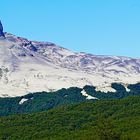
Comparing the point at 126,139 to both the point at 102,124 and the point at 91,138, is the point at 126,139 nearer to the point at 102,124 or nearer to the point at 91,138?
the point at 91,138

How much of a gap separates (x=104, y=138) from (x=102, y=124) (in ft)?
43.3

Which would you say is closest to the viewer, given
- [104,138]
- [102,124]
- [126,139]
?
[104,138]

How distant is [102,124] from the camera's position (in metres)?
159

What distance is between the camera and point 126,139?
622 feet

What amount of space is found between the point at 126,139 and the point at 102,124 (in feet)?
107

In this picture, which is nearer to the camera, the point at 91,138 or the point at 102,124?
the point at 102,124

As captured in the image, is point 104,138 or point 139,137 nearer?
point 104,138

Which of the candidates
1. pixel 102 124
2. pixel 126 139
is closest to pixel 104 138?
pixel 102 124

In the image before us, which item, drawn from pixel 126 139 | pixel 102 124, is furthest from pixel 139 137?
pixel 102 124

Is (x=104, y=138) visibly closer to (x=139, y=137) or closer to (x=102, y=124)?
(x=102, y=124)

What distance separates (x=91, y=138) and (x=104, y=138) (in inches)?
2121

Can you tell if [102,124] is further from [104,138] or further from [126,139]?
[126,139]

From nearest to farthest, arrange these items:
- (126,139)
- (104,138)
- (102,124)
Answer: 1. (104,138)
2. (102,124)
3. (126,139)

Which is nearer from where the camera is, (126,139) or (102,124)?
(102,124)
